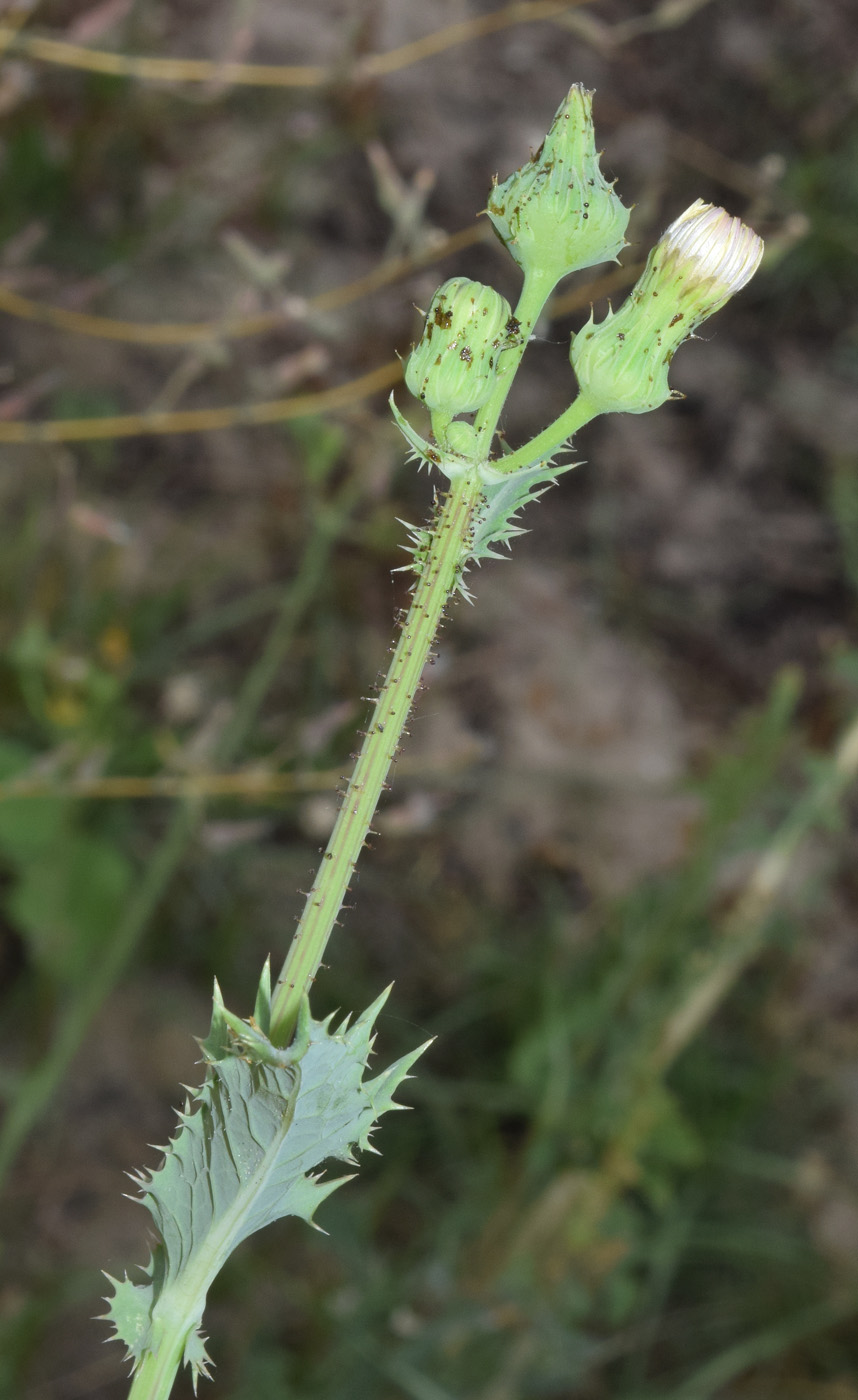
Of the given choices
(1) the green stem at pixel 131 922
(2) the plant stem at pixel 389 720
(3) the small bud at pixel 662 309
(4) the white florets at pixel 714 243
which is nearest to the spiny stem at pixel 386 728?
(2) the plant stem at pixel 389 720

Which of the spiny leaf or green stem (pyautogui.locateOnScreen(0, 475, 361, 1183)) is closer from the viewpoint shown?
the spiny leaf

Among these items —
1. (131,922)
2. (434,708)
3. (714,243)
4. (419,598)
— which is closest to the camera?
(419,598)

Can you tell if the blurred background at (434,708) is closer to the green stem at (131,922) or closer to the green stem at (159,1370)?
the green stem at (131,922)

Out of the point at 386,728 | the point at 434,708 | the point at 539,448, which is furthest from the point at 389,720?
the point at 434,708

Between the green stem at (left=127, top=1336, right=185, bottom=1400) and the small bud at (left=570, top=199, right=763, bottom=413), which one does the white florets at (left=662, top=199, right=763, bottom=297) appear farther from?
the green stem at (left=127, top=1336, right=185, bottom=1400)

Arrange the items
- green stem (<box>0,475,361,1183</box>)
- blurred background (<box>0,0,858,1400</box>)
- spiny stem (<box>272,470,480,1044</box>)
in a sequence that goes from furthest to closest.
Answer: blurred background (<box>0,0,858,1400</box>) → green stem (<box>0,475,361,1183</box>) → spiny stem (<box>272,470,480,1044</box>)

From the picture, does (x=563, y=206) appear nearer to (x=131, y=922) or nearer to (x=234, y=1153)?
(x=234, y=1153)

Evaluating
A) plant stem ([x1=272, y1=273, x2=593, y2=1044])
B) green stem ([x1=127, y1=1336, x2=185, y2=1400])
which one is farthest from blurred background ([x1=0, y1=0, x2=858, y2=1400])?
plant stem ([x1=272, y1=273, x2=593, y2=1044])
